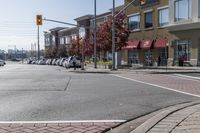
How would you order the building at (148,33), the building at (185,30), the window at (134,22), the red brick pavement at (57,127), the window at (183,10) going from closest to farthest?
the red brick pavement at (57,127) → the building at (185,30) → the window at (183,10) → the building at (148,33) → the window at (134,22)

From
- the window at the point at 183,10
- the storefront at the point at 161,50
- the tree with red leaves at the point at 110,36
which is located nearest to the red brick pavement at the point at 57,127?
the window at the point at 183,10

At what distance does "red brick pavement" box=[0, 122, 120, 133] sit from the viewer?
8.30m

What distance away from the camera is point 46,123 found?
9242 mm

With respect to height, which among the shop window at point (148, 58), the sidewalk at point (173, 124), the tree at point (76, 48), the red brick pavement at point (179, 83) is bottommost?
the red brick pavement at point (179, 83)

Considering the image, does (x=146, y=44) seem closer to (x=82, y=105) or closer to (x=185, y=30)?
(x=185, y=30)

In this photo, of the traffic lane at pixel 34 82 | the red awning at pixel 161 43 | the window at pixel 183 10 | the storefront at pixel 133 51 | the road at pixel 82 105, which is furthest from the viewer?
the storefront at pixel 133 51

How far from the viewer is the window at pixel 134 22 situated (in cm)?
6037

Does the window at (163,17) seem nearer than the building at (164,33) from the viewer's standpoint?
No

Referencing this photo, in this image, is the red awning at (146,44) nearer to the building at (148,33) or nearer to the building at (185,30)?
the building at (148,33)

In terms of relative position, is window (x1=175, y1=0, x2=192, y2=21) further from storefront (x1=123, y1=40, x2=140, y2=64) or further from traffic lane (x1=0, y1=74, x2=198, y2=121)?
traffic lane (x1=0, y1=74, x2=198, y2=121)

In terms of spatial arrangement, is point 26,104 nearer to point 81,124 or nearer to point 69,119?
point 69,119

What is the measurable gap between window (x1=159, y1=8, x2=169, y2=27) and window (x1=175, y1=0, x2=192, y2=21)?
3.10 metres

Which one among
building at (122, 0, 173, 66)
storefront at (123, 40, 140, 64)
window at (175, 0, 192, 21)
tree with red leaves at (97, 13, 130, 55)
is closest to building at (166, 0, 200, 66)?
window at (175, 0, 192, 21)

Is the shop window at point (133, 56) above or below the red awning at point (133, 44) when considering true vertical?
below
